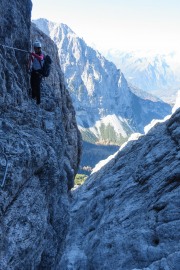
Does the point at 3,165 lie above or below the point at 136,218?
above

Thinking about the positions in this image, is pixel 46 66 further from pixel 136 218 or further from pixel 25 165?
pixel 136 218

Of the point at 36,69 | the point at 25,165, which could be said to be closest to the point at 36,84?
the point at 36,69

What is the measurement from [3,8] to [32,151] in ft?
36.3

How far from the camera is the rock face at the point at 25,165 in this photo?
16734mm

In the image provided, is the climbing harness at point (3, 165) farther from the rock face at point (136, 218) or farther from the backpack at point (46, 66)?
the rock face at point (136, 218)

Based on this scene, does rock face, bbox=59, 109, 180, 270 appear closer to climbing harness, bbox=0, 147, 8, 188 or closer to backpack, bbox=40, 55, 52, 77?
climbing harness, bbox=0, 147, 8, 188

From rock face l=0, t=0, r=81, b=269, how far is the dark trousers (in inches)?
21.3

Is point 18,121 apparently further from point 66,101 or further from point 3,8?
point 66,101

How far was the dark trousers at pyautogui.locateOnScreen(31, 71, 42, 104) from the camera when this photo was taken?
24348 millimetres

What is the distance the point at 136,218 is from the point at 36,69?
15.1 metres

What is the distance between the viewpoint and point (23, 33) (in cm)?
2572

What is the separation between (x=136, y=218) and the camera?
2795 cm

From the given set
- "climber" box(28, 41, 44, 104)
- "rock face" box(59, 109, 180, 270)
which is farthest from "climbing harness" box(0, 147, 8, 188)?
"rock face" box(59, 109, 180, 270)

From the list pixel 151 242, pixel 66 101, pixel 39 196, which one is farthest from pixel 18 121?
pixel 66 101
